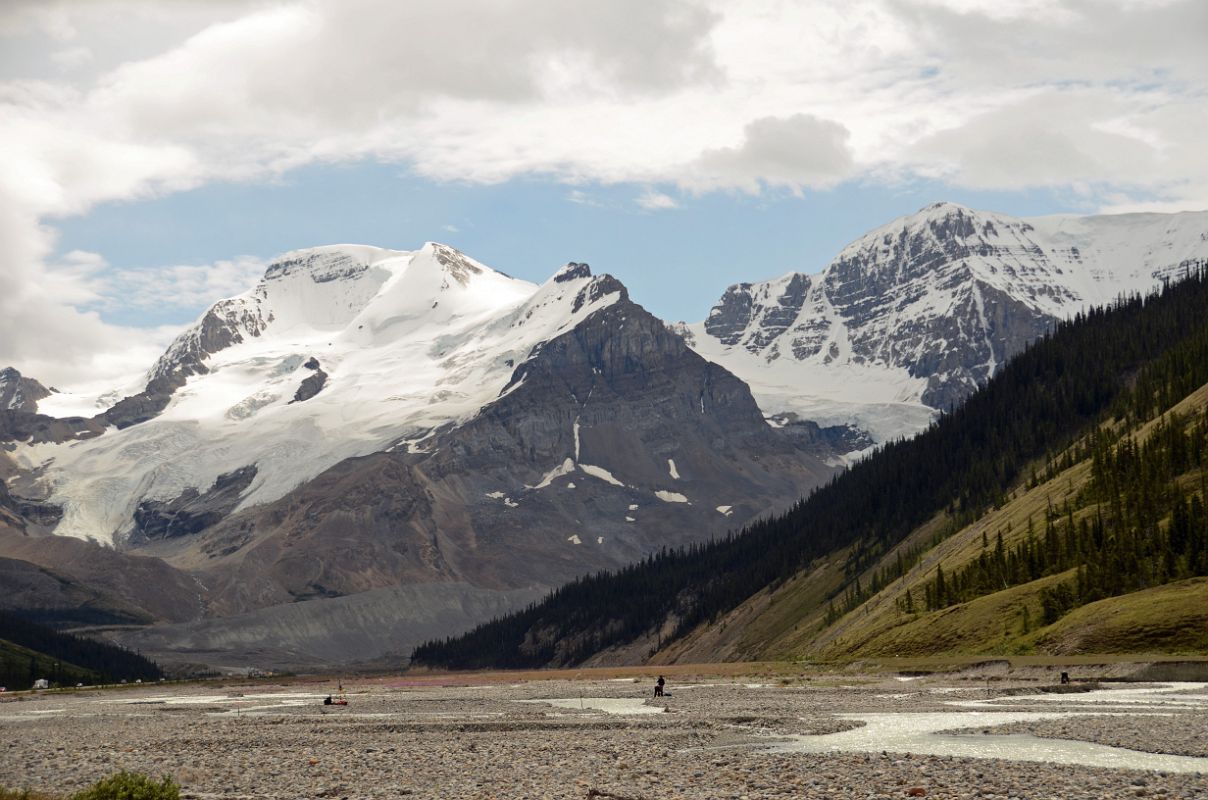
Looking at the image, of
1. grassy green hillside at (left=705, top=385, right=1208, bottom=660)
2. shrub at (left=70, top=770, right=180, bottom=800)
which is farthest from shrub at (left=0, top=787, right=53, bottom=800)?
grassy green hillside at (left=705, top=385, right=1208, bottom=660)

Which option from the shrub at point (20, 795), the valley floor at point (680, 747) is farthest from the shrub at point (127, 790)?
the valley floor at point (680, 747)

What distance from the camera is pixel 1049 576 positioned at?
13775 cm

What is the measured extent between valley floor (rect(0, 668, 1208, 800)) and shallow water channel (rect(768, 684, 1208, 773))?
15 centimetres

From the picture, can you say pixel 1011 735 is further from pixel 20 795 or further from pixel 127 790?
pixel 20 795

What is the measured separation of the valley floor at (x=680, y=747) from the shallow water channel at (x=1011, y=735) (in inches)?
5.8

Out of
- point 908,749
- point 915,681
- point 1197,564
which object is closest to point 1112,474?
point 1197,564

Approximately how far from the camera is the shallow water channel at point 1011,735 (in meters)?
52.2

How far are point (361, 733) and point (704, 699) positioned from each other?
33.4 metres

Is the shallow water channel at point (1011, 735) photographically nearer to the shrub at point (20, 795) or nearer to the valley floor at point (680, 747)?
the valley floor at point (680, 747)

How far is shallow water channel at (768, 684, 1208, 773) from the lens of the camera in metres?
52.2

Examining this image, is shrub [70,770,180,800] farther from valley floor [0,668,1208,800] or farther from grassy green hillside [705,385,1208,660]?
grassy green hillside [705,385,1208,660]

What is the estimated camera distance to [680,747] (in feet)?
206

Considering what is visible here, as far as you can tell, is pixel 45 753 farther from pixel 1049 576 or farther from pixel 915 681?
pixel 1049 576

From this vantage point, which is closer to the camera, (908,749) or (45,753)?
(908,749)
